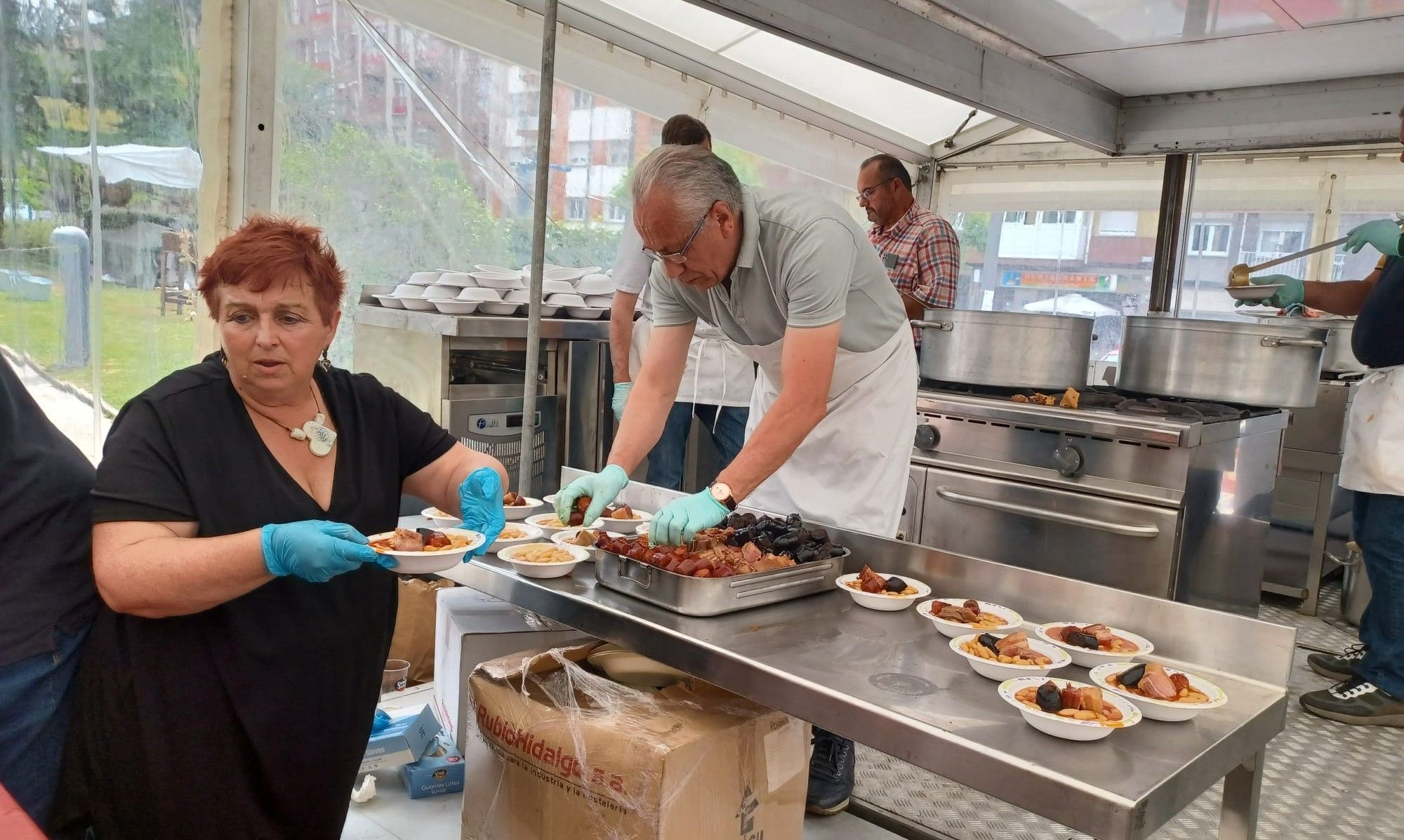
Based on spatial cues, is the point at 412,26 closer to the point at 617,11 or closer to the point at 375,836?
the point at 617,11

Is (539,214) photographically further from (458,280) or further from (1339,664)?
(1339,664)

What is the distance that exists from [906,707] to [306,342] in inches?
48.2

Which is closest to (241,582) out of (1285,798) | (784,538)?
(784,538)

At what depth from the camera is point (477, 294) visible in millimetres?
4207

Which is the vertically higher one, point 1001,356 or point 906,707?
point 1001,356

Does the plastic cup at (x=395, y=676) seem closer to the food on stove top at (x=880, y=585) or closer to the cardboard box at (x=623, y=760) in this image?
the cardboard box at (x=623, y=760)

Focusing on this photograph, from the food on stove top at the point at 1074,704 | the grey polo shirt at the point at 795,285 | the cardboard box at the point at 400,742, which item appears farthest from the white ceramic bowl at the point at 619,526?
the food on stove top at the point at 1074,704

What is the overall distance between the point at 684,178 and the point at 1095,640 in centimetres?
130

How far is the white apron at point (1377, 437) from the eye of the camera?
3.46 m

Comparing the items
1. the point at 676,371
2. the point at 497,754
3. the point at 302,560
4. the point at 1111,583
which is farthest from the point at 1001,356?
the point at 302,560

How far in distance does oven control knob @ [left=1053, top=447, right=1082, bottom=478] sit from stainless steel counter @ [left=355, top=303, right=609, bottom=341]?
2.26 m

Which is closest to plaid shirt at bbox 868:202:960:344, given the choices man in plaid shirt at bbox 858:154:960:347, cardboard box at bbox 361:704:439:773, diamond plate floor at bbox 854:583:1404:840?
man in plaid shirt at bbox 858:154:960:347

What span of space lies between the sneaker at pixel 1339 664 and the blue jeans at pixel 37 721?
4417mm

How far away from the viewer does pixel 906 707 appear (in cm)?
141
